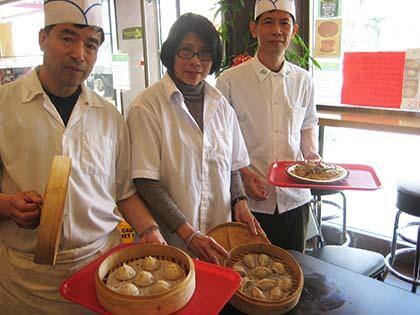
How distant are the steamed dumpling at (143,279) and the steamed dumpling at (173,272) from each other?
0.04m

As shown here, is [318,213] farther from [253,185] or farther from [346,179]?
[253,185]

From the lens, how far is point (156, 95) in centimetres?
137

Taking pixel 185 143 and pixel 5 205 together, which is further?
pixel 185 143

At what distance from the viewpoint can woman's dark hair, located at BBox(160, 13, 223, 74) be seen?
134 cm

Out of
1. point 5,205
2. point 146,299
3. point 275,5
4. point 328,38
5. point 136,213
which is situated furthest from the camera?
point 328,38

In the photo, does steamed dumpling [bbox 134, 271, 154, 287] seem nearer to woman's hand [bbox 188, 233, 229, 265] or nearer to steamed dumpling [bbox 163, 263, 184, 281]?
steamed dumpling [bbox 163, 263, 184, 281]

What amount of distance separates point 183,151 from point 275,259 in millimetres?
470

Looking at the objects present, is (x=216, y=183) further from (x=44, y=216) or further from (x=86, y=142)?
(x=44, y=216)

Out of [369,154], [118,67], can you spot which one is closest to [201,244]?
[369,154]

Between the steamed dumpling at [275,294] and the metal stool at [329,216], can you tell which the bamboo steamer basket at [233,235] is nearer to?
the steamed dumpling at [275,294]

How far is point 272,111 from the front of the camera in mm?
1852

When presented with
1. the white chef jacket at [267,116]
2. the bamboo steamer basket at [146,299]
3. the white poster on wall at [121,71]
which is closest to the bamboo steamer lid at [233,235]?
the bamboo steamer basket at [146,299]

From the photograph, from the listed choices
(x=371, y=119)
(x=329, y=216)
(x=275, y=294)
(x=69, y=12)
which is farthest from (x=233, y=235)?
(x=329, y=216)

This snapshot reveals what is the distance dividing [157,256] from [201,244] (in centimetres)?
20
